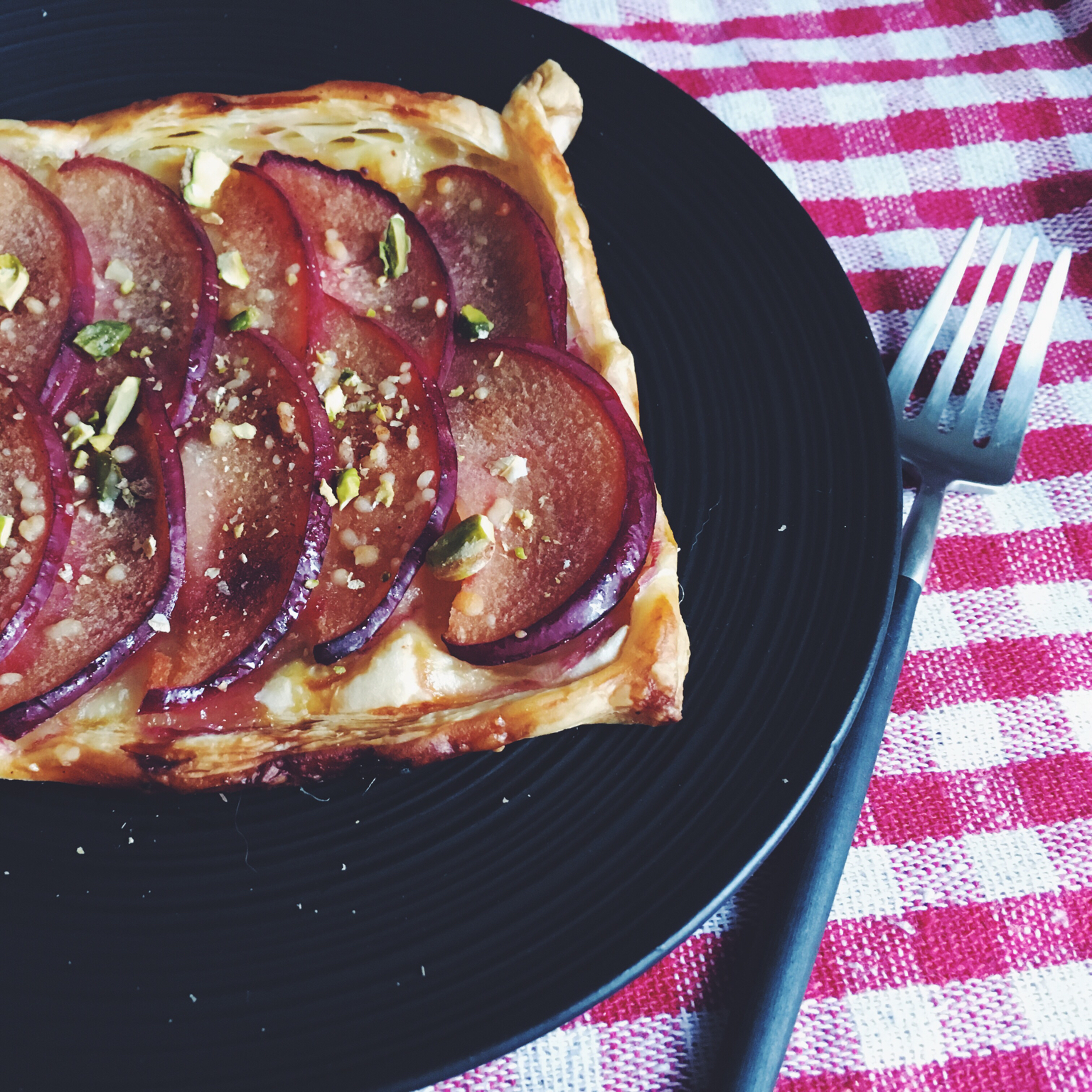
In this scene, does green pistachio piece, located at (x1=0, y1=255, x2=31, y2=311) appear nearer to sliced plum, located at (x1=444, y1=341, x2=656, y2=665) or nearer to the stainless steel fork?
sliced plum, located at (x1=444, y1=341, x2=656, y2=665)

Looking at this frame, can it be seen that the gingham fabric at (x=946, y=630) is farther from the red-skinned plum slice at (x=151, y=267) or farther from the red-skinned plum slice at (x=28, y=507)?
the red-skinned plum slice at (x=151, y=267)

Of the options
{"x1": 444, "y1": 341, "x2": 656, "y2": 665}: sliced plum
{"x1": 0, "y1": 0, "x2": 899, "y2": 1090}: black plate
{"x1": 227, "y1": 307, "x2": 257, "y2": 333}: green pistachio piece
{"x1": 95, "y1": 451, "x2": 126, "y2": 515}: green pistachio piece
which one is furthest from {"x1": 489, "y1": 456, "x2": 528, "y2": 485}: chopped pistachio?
{"x1": 95, "y1": 451, "x2": 126, "y2": 515}: green pistachio piece

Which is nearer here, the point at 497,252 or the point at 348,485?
the point at 348,485

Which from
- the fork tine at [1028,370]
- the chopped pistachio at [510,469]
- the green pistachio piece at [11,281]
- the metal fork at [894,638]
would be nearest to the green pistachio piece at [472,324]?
the chopped pistachio at [510,469]

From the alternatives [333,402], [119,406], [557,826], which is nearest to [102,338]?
[119,406]

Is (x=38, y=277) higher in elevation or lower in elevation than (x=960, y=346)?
higher

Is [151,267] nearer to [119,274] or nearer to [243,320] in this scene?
[119,274]
